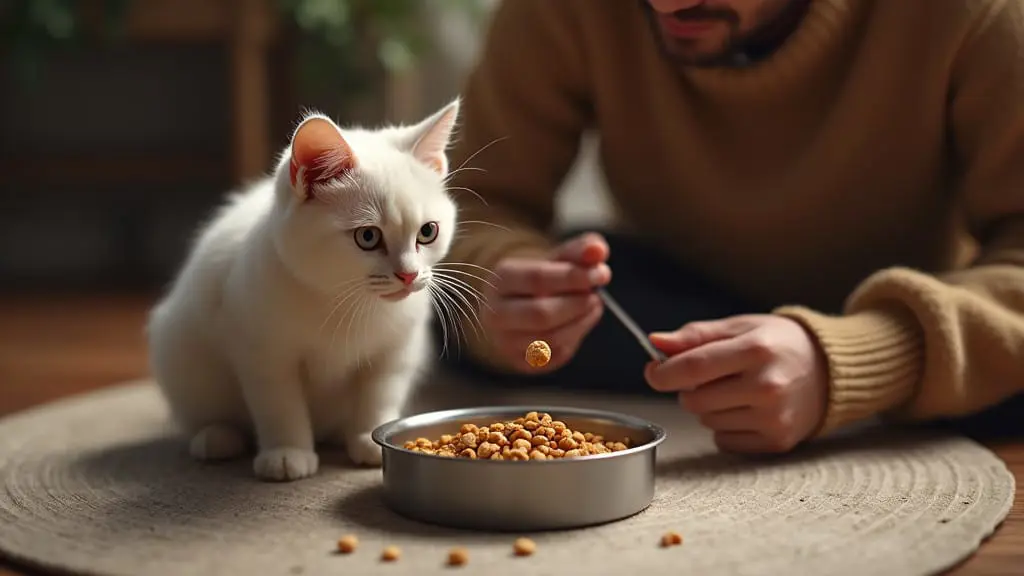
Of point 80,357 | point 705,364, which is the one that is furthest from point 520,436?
point 80,357

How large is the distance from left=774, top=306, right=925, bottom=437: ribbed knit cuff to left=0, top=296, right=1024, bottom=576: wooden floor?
0.17m

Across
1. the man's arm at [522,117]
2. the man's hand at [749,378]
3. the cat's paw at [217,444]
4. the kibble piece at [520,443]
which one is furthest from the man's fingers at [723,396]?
the cat's paw at [217,444]

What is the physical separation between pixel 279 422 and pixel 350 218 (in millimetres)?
285

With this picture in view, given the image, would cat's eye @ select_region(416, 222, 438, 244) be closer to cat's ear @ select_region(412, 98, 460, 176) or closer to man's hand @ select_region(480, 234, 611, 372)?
cat's ear @ select_region(412, 98, 460, 176)

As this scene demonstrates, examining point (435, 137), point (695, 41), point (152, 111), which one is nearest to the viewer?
point (435, 137)

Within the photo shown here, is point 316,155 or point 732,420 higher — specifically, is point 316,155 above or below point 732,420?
above

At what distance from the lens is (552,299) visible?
53.4 inches

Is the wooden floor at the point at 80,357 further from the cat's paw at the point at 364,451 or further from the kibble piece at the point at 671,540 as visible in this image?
the cat's paw at the point at 364,451

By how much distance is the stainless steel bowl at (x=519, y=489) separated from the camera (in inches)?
40.1

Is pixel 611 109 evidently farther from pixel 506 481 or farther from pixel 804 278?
Answer: pixel 506 481

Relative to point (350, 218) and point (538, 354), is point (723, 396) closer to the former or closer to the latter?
point (538, 354)

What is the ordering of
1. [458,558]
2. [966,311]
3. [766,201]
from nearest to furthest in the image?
[458,558] < [966,311] < [766,201]

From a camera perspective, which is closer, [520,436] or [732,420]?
[520,436]

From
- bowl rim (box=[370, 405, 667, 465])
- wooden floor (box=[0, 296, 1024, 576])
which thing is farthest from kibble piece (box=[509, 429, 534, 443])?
wooden floor (box=[0, 296, 1024, 576])
